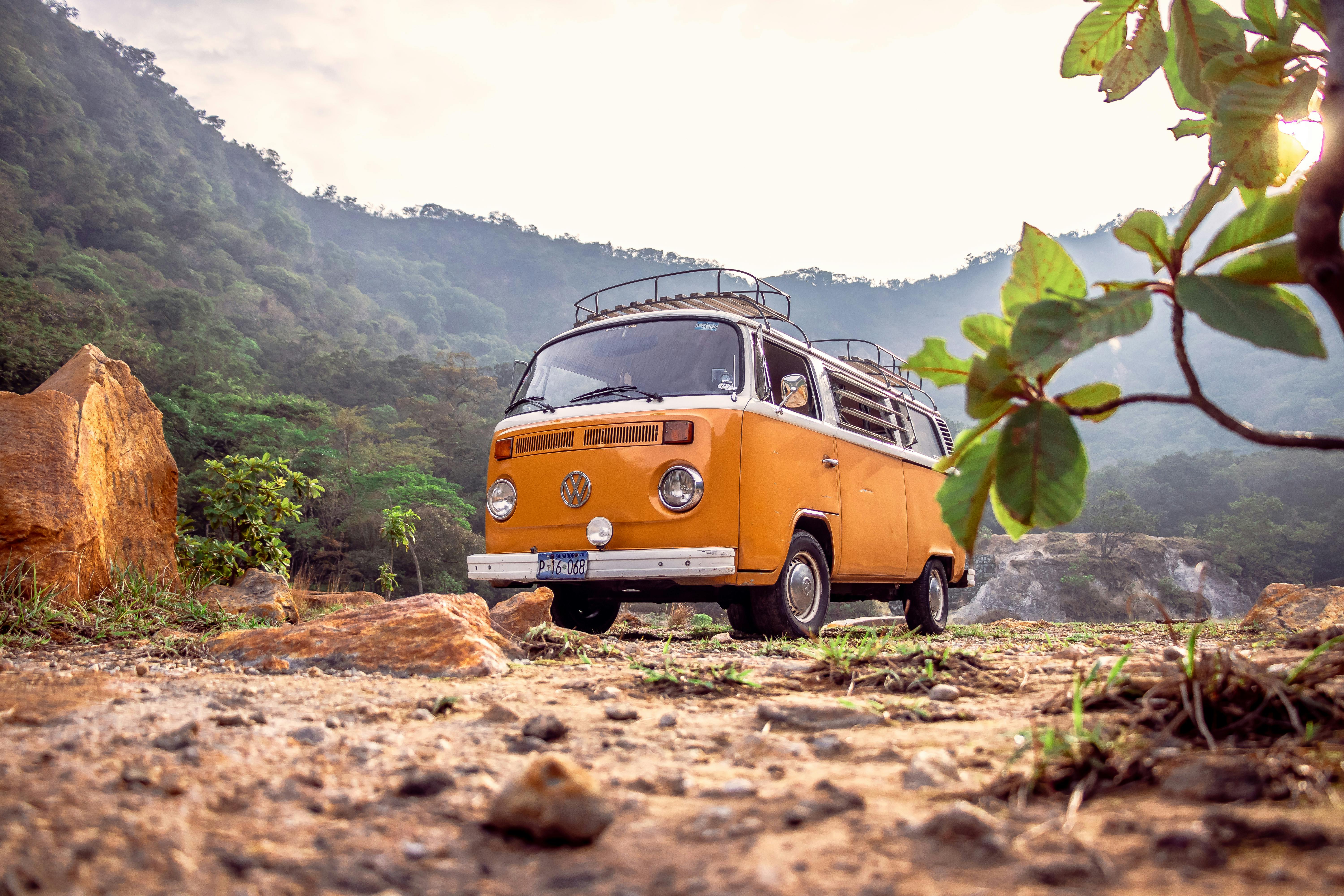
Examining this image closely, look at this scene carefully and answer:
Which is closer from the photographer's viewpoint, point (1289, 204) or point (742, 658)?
point (1289, 204)

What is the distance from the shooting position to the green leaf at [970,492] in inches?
64.3

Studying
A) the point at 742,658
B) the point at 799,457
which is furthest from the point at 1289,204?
the point at 799,457

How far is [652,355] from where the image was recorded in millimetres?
5445

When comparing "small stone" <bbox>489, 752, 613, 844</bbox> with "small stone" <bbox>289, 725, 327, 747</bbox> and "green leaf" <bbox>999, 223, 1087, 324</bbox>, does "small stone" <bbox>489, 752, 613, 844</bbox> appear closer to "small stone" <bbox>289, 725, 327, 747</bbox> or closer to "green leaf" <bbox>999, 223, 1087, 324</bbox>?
"small stone" <bbox>289, 725, 327, 747</bbox>

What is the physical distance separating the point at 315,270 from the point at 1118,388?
83.1 m

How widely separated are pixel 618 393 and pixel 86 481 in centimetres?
345

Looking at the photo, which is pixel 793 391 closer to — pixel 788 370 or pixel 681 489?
pixel 788 370

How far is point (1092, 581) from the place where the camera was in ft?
121

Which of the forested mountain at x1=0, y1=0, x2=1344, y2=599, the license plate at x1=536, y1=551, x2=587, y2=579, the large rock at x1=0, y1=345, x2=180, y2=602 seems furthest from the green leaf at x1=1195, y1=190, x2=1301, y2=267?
the forested mountain at x1=0, y1=0, x2=1344, y2=599

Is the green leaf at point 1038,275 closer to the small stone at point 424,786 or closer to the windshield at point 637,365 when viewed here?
the small stone at point 424,786

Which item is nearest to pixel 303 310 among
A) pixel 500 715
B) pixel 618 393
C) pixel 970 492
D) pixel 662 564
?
pixel 618 393

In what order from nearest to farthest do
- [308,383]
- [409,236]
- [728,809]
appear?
1. [728,809]
2. [308,383]
3. [409,236]

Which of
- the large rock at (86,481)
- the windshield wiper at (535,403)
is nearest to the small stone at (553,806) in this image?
the windshield wiper at (535,403)

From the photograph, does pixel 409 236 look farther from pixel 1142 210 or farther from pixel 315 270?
pixel 1142 210
